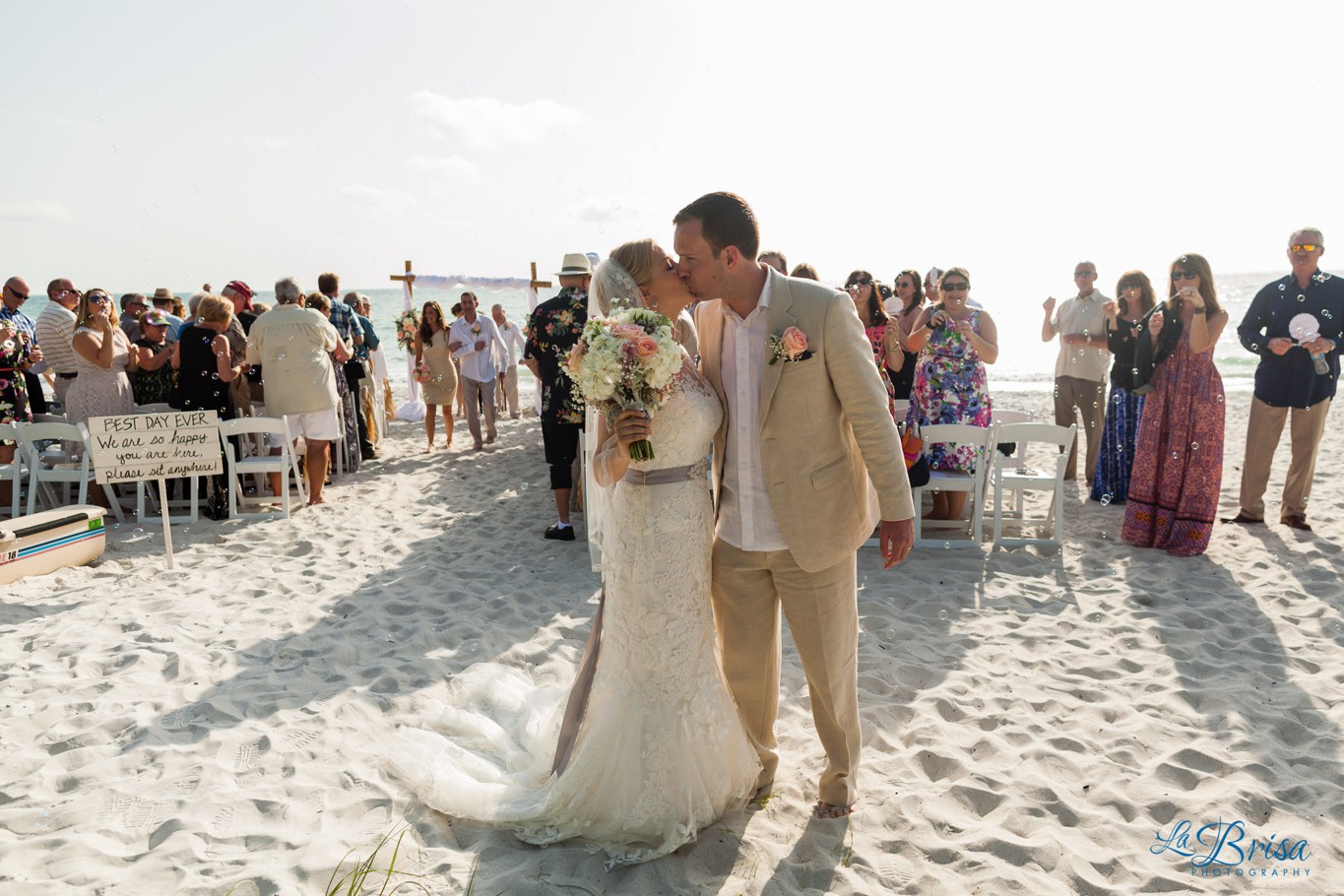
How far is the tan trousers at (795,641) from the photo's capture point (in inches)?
120

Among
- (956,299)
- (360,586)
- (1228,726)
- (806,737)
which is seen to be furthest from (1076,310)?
(360,586)

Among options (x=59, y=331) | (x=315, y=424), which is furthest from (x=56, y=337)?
(x=315, y=424)

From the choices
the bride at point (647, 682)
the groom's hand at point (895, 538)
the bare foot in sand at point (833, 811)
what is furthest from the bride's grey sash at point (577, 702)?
the groom's hand at point (895, 538)

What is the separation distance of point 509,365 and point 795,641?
12.5 meters

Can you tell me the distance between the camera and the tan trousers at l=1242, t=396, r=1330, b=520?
6902 mm

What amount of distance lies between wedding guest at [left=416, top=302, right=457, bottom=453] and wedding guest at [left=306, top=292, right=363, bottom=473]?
3.77 feet

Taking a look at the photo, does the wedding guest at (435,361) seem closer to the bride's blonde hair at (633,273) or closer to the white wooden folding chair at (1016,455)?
the white wooden folding chair at (1016,455)

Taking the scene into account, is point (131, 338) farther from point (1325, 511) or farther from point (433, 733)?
point (1325, 511)

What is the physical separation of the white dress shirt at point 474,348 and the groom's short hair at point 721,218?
8.82 metres

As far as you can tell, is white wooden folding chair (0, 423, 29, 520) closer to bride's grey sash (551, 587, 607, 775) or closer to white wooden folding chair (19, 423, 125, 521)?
white wooden folding chair (19, 423, 125, 521)

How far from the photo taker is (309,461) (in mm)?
8516

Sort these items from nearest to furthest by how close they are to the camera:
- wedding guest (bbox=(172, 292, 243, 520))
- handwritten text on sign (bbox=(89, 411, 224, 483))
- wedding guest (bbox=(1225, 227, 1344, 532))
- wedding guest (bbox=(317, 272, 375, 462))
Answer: handwritten text on sign (bbox=(89, 411, 224, 483))
wedding guest (bbox=(1225, 227, 1344, 532))
wedding guest (bbox=(172, 292, 243, 520))
wedding guest (bbox=(317, 272, 375, 462))

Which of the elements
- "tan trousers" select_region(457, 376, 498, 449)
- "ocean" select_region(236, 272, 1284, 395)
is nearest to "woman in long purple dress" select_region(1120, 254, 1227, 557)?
"ocean" select_region(236, 272, 1284, 395)

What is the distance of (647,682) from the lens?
3.11 metres
